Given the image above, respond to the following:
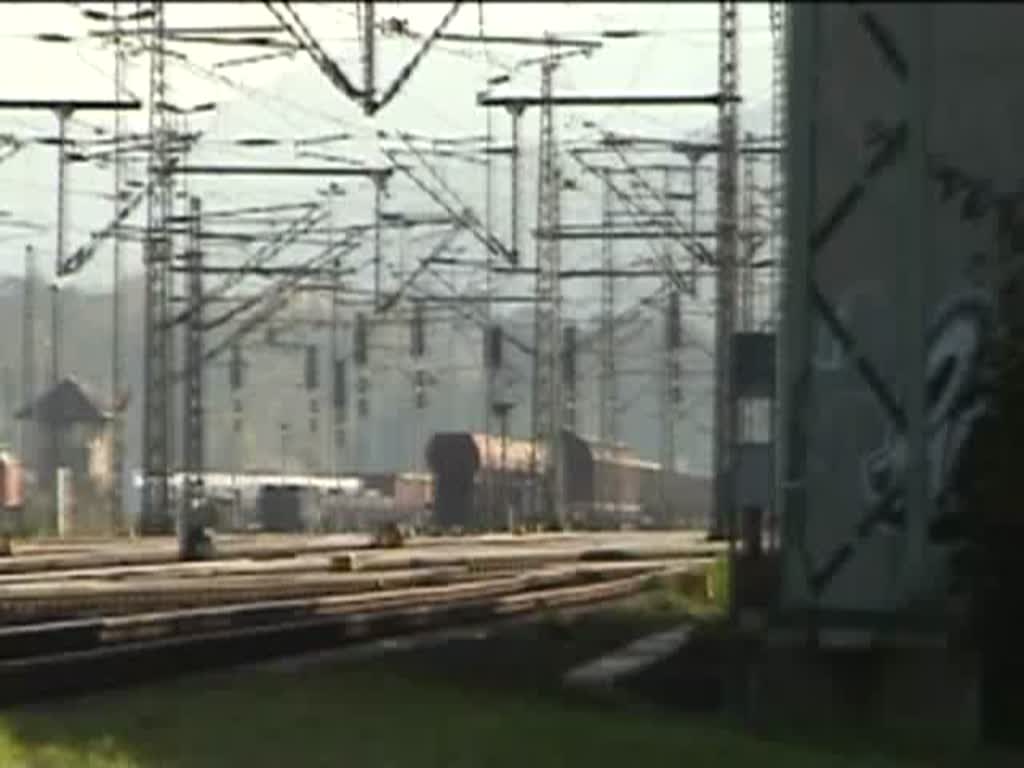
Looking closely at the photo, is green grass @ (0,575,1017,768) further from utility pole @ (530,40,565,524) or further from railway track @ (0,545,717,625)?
utility pole @ (530,40,565,524)

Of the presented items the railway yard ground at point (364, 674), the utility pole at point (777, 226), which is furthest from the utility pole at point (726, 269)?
the railway yard ground at point (364, 674)

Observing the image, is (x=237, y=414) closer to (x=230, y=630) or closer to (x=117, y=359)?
(x=117, y=359)

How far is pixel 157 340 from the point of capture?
56781mm

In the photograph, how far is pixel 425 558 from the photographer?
148 feet

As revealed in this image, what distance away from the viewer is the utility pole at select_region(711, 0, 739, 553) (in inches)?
786

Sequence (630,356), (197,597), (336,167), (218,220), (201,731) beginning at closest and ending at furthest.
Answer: (201,731)
(197,597)
(336,167)
(218,220)
(630,356)

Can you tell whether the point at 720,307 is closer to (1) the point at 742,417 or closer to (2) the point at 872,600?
(1) the point at 742,417

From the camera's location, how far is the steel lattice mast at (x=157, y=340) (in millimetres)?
50906

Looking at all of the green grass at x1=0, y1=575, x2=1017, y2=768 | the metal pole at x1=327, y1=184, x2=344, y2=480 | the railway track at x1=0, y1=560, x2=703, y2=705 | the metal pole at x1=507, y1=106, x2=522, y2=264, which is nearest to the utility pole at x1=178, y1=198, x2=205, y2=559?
the metal pole at x1=327, y1=184, x2=344, y2=480

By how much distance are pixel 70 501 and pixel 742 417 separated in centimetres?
4520

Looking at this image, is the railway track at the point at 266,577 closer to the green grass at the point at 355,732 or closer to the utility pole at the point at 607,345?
the green grass at the point at 355,732

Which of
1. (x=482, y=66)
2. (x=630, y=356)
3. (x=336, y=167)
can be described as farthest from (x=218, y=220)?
(x=630, y=356)

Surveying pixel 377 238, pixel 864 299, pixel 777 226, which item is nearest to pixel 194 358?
pixel 377 238

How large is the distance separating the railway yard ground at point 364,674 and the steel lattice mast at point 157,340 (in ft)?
44.0
